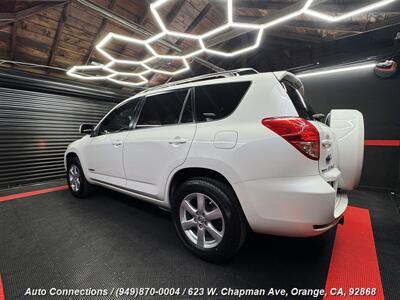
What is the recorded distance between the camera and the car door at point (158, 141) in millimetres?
1784

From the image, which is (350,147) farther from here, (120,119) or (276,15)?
(120,119)

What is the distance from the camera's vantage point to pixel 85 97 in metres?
5.64

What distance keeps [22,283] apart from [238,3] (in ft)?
15.7

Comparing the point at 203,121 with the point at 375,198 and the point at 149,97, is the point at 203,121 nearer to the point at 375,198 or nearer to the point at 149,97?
the point at 149,97

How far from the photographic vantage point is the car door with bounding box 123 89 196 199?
178 centimetres

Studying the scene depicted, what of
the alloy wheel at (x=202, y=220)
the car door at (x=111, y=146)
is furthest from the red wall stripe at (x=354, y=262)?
the car door at (x=111, y=146)

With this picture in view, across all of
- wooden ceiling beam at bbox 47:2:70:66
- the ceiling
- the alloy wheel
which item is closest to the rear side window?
the alloy wheel

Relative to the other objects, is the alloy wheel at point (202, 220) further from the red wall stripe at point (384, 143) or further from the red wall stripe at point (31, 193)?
the red wall stripe at point (384, 143)

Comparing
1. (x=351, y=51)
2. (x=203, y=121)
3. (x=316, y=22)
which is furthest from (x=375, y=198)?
(x=203, y=121)

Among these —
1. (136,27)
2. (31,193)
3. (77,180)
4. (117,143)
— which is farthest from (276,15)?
(31,193)

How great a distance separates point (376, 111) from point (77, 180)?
20.7 feet

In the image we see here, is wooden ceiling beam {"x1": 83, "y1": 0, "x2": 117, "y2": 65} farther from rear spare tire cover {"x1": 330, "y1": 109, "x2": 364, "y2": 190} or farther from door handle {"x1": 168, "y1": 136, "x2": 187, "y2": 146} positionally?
rear spare tire cover {"x1": 330, "y1": 109, "x2": 364, "y2": 190}

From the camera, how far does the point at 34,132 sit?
4.69 metres

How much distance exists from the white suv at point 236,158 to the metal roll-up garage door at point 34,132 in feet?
12.4
